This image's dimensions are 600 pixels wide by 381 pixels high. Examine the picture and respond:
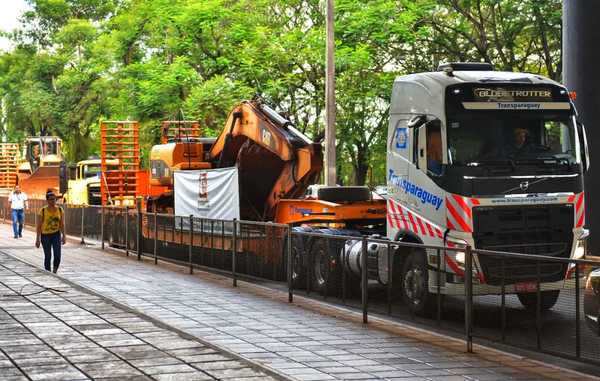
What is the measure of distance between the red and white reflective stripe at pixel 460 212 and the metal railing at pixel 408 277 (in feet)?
3.71

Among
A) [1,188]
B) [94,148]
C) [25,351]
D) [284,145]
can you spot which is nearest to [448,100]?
[25,351]

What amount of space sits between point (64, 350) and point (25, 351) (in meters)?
0.44

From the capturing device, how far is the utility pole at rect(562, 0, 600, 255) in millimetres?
21000

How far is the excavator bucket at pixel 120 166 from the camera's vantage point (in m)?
36.7

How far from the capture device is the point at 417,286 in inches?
550

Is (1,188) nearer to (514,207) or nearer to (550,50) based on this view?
(550,50)

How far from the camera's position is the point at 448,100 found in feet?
49.6

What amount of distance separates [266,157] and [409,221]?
28.0 feet

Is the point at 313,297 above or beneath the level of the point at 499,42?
beneath

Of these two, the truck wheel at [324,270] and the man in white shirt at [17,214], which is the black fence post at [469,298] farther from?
the man in white shirt at [17,214]

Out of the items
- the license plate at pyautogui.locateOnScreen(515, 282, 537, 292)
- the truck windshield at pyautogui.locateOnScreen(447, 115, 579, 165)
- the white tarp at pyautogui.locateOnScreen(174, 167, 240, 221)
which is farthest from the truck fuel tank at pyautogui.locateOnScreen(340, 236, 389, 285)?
the white tarp at pyautogui.locateOnScreen(174, 167, 240, 221)

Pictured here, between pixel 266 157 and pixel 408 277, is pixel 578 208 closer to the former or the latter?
pixel 408 277

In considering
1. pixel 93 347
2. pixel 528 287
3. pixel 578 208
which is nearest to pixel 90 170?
pixel 578 208

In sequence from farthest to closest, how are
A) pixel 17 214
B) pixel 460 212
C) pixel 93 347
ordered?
pixel 17 214 < pixel 460 212 < pixel 93 347
